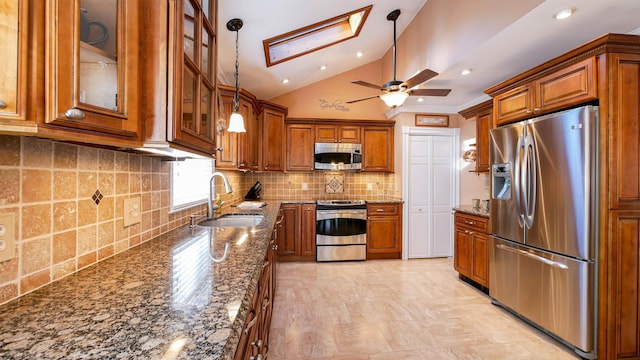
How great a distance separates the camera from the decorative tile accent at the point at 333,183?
15.3 feet

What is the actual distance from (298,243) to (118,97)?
137 inches

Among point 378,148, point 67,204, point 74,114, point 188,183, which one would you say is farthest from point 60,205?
point 378,148

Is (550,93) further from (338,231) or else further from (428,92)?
(338,231)

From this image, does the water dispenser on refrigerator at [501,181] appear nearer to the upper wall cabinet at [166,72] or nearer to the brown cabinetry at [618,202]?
the brown cabinetry at [618,202]

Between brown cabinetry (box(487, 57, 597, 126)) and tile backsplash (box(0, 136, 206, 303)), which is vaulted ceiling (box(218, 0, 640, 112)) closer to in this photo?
brown cabinetry (box(487, 57, 597, 126))

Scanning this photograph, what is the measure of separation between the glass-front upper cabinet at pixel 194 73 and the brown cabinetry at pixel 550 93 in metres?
2.48

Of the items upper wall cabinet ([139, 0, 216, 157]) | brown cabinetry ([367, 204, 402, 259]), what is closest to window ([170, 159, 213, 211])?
upper wall cabinet ([139, 0, 216, 157])

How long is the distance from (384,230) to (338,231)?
751 millimetres

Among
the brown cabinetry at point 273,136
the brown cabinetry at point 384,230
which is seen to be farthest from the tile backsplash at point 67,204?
the brown cabinetry at point 384,230

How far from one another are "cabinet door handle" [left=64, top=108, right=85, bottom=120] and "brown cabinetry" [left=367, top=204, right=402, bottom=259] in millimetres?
3788

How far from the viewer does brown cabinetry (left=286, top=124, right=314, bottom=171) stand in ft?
14.2

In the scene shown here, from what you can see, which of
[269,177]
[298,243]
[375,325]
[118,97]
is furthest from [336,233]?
[118,97]

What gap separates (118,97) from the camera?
78 centimetres

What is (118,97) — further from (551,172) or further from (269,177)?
(269,177)
